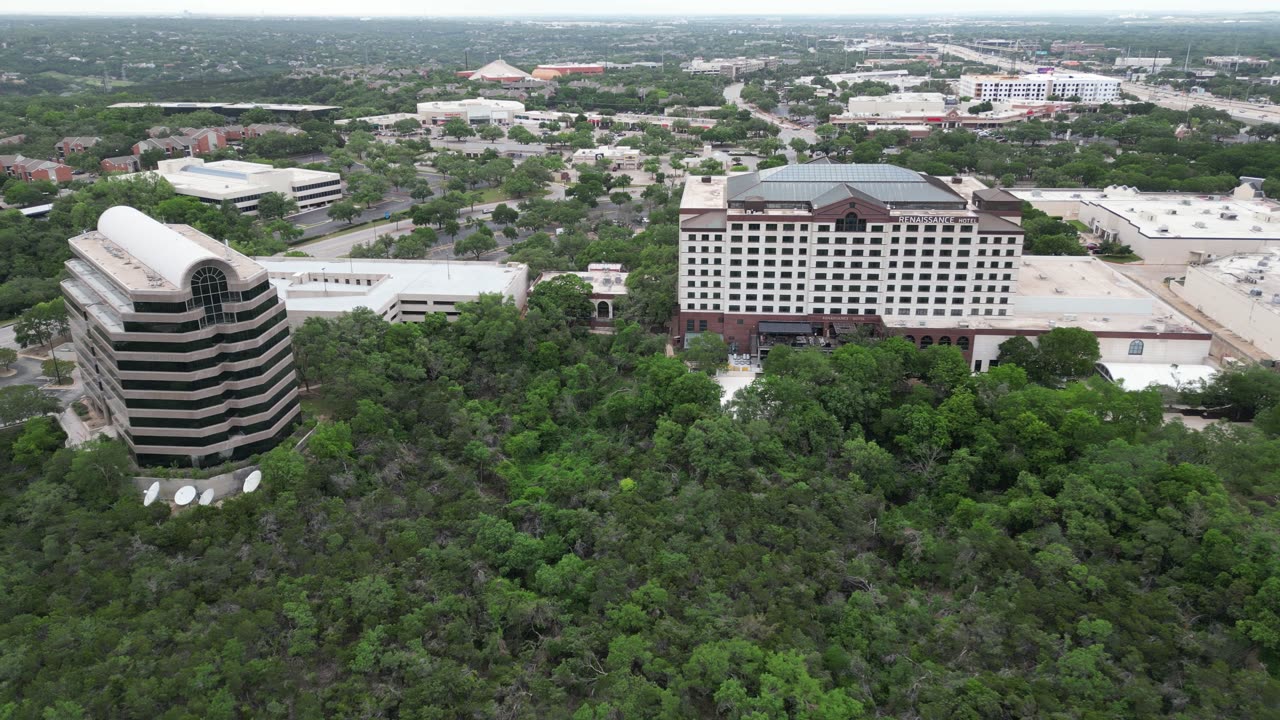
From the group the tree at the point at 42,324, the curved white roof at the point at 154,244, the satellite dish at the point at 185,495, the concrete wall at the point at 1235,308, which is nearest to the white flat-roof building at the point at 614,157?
the concrete wall at the point at 1235,308

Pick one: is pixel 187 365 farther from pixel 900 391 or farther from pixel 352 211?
pixel 352 211

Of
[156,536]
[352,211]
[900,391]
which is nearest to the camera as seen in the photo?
[156,536]

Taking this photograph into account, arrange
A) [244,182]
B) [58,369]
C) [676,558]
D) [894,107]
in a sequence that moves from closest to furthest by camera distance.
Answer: [676,558]
[58,369]
[244,182]
[894,107]

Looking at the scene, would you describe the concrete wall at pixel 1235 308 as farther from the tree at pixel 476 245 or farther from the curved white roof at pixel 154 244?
the curved white roof at pixel 154 244

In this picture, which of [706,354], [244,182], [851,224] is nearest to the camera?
[706,354]

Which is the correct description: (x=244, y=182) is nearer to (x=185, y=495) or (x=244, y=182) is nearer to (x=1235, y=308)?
(x=185, y=495)

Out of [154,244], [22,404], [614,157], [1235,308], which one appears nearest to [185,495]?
[22,404]

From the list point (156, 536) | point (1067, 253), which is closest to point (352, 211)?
point (156, 536)
